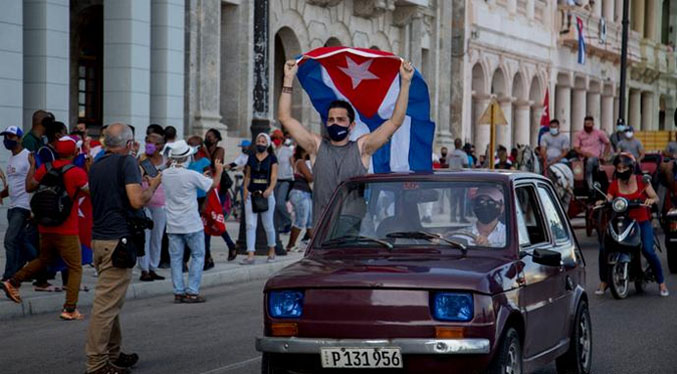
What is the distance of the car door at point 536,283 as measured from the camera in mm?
8133

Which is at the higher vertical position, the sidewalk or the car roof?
the car roof

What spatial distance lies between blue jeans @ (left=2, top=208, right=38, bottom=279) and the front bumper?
24.1ft

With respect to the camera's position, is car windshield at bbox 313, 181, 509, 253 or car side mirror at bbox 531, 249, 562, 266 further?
car windshield at bbox 313, 181, 509, 253

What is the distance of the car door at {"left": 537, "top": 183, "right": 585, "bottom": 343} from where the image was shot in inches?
352

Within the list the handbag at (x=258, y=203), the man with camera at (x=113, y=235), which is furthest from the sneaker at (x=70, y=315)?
the handbag at (x=258, y=203)

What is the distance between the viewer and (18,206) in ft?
47.4

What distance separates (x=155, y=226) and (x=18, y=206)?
2322mm

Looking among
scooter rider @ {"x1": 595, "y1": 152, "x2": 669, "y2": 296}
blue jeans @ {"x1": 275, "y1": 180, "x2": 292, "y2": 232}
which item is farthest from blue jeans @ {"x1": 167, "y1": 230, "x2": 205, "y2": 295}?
blue jeans @ {"x1": 275, "y1": 180, "x2": 292, "y2": 232}

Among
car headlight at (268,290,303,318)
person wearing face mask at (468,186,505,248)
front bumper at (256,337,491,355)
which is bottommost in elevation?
front bumper at (256,337,491,355)

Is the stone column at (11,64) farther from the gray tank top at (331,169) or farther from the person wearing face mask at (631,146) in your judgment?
the gray tank top at (331,169)

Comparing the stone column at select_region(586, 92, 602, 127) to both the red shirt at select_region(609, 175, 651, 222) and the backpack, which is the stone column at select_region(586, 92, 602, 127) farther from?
the backpack

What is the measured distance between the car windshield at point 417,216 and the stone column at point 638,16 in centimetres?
5833

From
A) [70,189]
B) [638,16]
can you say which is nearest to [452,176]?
[70,189]

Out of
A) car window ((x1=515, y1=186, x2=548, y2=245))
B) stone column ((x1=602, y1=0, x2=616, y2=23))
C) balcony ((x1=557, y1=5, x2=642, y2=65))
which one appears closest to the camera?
car window ((x1=515, y1=186, x2=548, y2=245))
